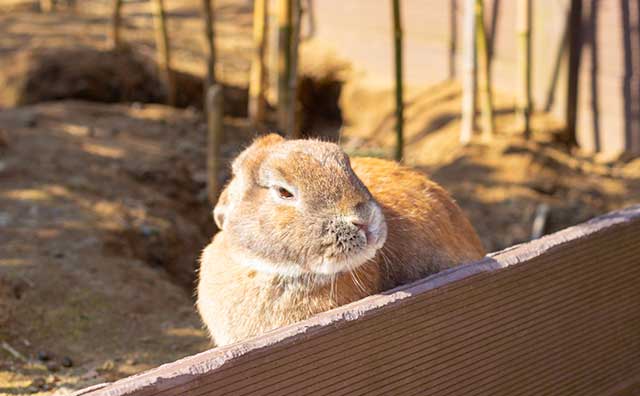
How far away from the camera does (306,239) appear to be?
2926 millimetres

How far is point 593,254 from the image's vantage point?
3.65 meters

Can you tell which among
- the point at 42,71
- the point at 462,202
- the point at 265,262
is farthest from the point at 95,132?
the point at 265,262

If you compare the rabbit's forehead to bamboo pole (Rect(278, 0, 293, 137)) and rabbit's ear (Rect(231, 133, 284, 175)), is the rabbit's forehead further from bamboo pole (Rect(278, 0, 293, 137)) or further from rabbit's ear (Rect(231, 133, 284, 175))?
bamboo pole (Rect(278, 0, 293, 137))

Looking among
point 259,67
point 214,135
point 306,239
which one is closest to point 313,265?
point 306,239

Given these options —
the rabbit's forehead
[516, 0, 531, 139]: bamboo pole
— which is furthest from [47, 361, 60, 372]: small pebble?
[516, 0, 531, 139]: bamboo pole

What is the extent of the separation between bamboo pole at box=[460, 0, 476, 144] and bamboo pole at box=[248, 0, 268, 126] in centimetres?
197

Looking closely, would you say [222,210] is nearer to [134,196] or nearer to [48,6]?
[134,196]

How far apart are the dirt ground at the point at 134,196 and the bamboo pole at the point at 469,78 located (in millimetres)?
215

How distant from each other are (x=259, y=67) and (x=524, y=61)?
2.53 metres

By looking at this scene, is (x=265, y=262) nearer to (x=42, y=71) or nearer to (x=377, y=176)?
(x=377, y=176)

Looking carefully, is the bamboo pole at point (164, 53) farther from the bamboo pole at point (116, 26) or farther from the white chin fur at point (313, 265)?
the white chin fur at point (313, 265)

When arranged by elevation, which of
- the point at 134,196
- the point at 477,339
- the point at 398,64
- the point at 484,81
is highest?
the point at 398,64

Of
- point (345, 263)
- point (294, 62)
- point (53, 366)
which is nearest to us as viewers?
point (345, 263)

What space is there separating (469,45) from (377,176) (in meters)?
4.39
